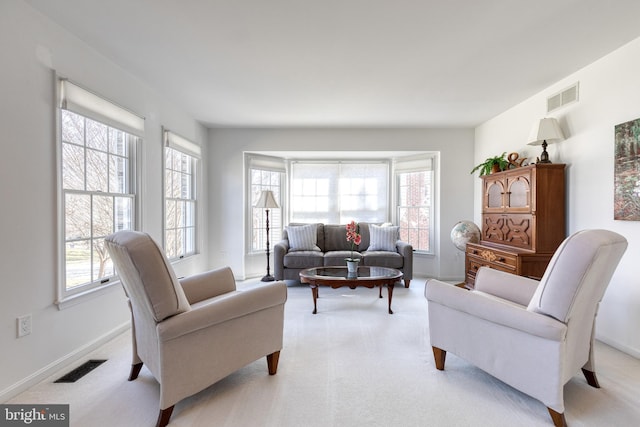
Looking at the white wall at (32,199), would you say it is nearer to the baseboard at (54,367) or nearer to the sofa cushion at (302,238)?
the baseboard at (54,367)

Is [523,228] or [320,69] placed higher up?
[320,69]

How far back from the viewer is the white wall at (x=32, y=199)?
A: 1918mm

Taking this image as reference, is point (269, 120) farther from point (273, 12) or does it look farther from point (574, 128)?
point (574, 128)

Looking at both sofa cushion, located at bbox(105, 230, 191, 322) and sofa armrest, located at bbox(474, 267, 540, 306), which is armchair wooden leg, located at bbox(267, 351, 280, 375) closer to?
sofa cushion, located at bbox(105, 230, 191, 322)

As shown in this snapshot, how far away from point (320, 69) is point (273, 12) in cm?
91

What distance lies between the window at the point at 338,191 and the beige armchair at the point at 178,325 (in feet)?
12.5

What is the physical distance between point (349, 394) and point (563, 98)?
11.7 feet

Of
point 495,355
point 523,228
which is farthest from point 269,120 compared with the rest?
point 495,355

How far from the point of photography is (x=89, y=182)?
2.66 meters

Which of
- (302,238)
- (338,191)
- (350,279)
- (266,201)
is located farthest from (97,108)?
(338,191)

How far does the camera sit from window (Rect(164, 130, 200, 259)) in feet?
12.9

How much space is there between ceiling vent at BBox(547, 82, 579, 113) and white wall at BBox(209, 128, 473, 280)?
1701mm

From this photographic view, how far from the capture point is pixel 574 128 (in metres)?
3.08

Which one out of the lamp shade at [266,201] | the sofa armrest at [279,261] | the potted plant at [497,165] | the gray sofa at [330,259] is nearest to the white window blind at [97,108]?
the lamp shade at [266,201]
